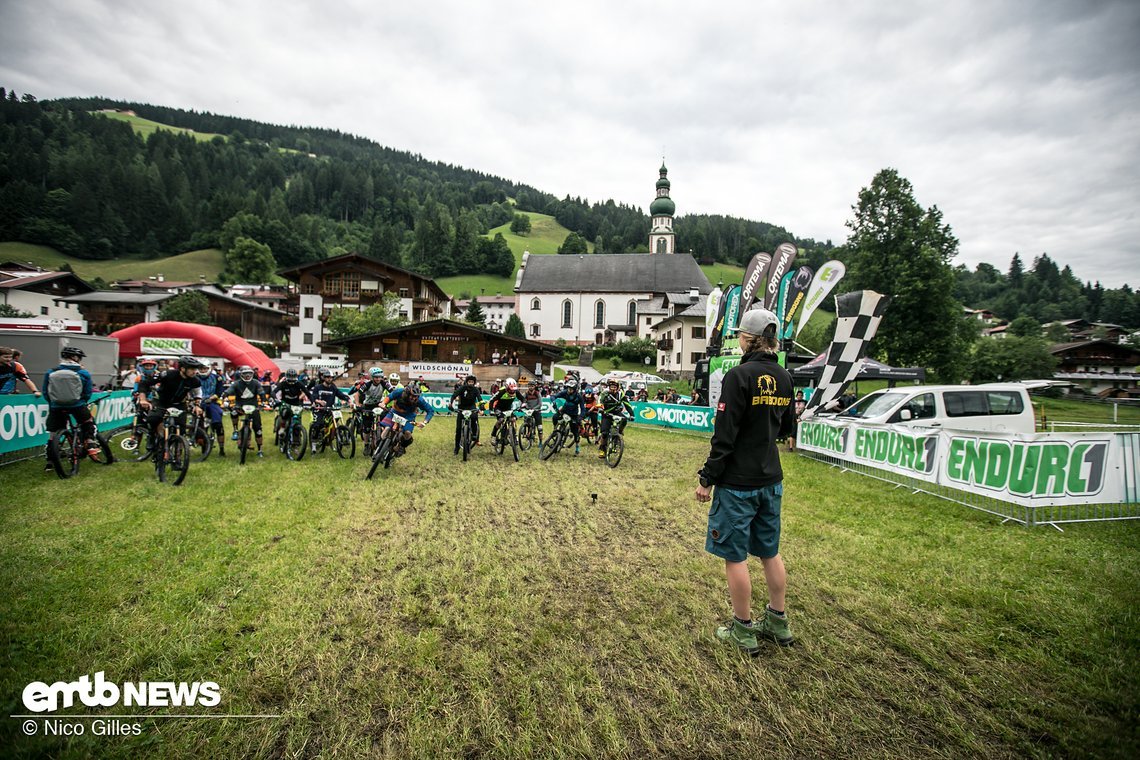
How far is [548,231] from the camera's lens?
151750 mm

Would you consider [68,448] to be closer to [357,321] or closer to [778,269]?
[778,269]

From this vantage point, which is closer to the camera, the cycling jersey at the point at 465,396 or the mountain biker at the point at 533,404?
the cycling jersey at the point at 465,396

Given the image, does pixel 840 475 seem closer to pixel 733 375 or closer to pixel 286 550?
pixel 733 375

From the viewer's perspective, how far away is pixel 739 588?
12.3 feet

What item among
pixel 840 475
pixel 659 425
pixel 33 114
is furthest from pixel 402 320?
pixel 33 114

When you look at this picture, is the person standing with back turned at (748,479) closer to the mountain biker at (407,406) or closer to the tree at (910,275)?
the mountain biker at (407,406)

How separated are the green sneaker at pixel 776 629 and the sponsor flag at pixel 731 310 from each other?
16.7 m

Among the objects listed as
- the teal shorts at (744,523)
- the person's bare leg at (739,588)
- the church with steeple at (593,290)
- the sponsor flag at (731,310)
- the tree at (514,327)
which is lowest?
the person's bare leg at (739,588)

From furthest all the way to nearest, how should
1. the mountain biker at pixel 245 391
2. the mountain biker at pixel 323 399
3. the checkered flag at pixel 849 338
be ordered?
1. the checkered flag at pixel 849 338
2. the mountain biker at pixel 323 399
3. the mountain biker at pixel 245 391

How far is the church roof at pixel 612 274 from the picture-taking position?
82188 millimetres

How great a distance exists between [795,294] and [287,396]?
642 inches

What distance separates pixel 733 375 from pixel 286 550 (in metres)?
5.20

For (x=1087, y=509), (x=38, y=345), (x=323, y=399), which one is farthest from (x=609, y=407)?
(x=38, y=345)

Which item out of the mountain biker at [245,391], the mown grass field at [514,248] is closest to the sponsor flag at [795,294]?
the mountain biker at [245,391]
